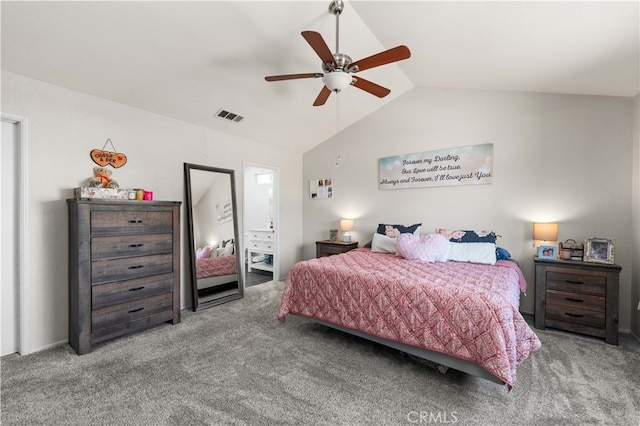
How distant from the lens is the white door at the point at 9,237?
2375mm

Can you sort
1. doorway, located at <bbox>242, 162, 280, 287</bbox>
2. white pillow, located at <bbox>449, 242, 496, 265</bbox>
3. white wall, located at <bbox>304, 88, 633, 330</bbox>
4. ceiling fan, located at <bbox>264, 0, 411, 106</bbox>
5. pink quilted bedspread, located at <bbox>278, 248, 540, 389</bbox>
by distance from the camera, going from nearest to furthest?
pink quilted bedspread, located at <bbox>278, 248, 540, 389</bbox> → ceiling fan, located at <bbox>264, 0, 411, 106</bbox> → white wall, located at <bbox>304, 88, 633, 330</bbox> → white pillow, located at <bbox>449, 242, 496, 265</bbox> → doorway, located at <bbox>242, 162, 280, 287</bbox>

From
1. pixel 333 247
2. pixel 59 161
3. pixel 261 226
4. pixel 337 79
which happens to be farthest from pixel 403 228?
pixel 59 161

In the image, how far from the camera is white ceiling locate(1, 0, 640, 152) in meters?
2.00

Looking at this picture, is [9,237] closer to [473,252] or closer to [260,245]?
[260,245]

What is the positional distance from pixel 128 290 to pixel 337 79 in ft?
8.94

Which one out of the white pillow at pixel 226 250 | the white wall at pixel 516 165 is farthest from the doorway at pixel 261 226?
the white wall at pixel 516 165

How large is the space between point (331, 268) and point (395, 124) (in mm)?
2711

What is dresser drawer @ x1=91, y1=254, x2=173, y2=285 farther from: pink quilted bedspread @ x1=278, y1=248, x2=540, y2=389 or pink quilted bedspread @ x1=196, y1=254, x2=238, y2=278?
pink quilted bedspread @ x1=278, y1=248, x2=540, y2=389

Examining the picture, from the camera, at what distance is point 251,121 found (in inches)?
155

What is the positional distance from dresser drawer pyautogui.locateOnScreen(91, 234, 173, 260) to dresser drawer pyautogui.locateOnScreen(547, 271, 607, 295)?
4.01m

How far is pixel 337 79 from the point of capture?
2.20 meters

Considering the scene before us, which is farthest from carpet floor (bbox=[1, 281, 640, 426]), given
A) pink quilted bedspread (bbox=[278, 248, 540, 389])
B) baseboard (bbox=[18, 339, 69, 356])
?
pink quilted bedspread (bbox=[278, 248, 540, 389])

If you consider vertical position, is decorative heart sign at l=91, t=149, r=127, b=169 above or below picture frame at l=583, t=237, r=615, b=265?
above

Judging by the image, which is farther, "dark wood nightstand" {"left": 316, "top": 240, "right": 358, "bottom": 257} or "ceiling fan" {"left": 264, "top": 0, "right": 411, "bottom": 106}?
"dark wood nightstand" {"left": 316, "top": 240, "right": 358, "bottom": 257}
